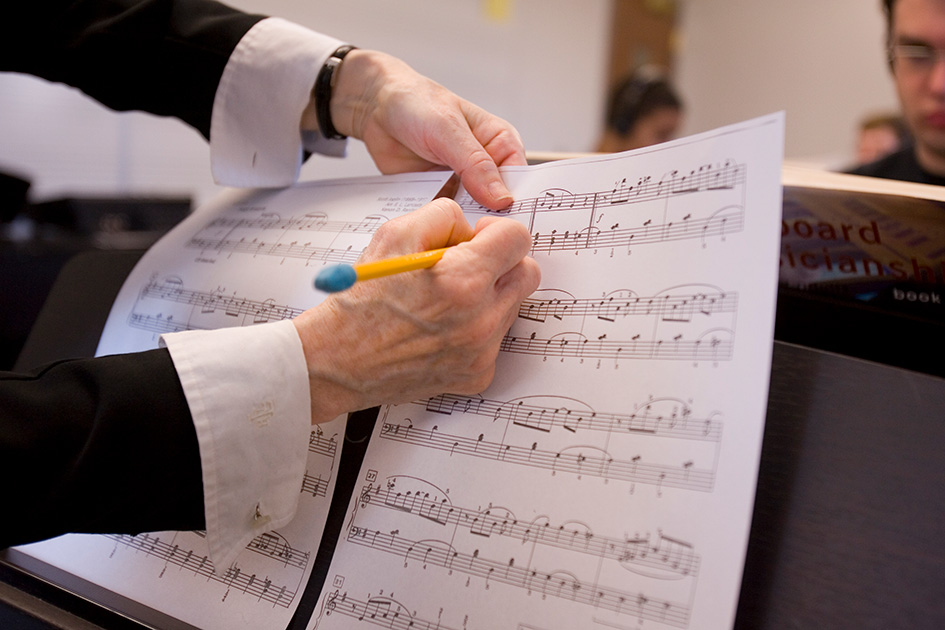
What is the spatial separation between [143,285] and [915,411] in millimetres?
872

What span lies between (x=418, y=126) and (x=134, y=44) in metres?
0.46

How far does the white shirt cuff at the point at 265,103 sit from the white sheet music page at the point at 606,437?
1.49ft

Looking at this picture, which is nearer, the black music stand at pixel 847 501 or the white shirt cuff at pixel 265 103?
the black music stand at pixel 847 501

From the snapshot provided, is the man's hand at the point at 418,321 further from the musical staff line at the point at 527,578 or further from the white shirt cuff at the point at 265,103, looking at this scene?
the white shirt cuff at the point at 265,103

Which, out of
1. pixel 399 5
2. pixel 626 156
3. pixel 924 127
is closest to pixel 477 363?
pixel 626 156

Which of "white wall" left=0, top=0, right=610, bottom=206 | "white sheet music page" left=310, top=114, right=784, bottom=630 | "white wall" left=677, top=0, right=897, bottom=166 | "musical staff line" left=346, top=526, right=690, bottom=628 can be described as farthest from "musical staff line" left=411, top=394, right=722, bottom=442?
"white wall" left=677, top=0, right=897, bottom=166

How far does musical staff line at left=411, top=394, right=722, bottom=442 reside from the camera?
48 centimetres

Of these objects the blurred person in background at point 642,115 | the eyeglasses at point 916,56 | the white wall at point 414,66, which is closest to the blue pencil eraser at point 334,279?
the eyeglasses at point 916,56

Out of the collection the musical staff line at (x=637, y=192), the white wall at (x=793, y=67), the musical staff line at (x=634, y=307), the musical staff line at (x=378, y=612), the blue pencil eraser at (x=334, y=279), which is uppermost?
the white wall at (x=793, y=67)

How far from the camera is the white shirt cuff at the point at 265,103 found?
883 millimetres

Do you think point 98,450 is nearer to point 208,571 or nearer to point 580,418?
point 208,571

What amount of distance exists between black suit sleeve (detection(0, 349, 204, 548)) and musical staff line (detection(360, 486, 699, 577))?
0.56ft

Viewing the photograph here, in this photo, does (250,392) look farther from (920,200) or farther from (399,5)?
(399,5)

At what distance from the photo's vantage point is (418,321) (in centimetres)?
55
